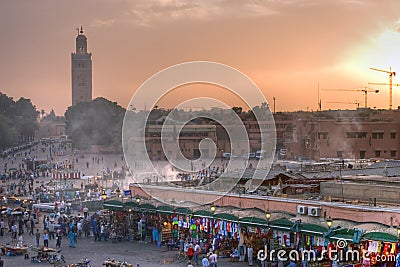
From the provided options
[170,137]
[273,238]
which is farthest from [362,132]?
[273,238]

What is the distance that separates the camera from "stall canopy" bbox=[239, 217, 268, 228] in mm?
17031

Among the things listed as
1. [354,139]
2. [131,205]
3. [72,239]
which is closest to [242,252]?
[131,205]

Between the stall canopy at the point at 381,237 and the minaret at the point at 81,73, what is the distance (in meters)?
122

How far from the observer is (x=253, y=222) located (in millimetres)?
17281

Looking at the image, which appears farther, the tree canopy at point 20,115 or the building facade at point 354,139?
the tree canopy at point 20,115

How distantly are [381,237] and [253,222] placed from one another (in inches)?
156

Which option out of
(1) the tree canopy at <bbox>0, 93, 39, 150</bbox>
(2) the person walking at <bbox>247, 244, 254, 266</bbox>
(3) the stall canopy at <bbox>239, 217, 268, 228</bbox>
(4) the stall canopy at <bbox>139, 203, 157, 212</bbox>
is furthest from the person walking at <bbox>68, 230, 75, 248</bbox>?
(1) the tree canopy at <bbox>0, 93, 39, 150</bbox>

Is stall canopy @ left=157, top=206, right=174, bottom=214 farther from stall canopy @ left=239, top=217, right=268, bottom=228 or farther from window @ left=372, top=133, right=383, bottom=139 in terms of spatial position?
window @ left=372, top=133, right=383, bottom=139

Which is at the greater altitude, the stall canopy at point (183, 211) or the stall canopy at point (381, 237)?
the stall canopy at point (183, 211)

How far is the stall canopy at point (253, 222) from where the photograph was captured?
671 inches

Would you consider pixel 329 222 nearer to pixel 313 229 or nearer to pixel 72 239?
pixel 313 229

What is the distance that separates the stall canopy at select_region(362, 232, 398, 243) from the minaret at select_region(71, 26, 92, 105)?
12243 cm

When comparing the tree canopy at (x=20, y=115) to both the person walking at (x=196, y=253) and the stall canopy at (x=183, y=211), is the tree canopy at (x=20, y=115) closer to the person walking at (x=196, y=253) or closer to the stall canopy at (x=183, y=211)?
the stall canopy at (x=183, y=211)

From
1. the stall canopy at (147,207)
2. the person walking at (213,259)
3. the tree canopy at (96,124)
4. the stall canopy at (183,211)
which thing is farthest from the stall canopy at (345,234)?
the tree canopy at (96,124)
